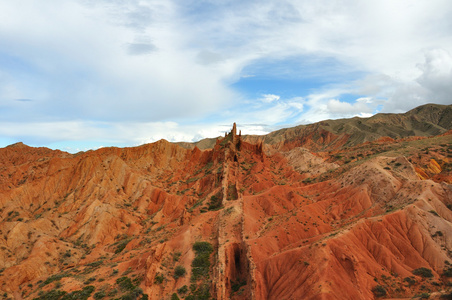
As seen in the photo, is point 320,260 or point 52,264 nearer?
point 320,260

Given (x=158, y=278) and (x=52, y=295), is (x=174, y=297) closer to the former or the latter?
(x=158, y=278)

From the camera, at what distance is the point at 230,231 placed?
1638 inches

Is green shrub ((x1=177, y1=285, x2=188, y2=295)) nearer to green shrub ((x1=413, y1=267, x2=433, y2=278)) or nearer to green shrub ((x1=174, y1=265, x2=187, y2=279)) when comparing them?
green shrub ((x1=174, y1=265, x2=187, y2=279))

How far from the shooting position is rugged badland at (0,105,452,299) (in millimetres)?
29984

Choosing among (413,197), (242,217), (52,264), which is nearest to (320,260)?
(242,217)

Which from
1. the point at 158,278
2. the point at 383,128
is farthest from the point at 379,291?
the point at 383,128

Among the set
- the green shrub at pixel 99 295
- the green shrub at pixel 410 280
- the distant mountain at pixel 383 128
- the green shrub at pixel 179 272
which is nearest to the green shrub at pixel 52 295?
the green shrub at pixel 99 295

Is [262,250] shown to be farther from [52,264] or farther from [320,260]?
[52,264]

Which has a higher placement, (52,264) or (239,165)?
(239,165)

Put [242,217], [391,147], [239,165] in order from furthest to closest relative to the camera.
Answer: [391,147] < [239,165] < [242,217]

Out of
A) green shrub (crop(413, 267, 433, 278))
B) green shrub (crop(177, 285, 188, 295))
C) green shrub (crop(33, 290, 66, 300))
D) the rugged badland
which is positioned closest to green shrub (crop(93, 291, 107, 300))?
the rugged badland

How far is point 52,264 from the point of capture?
4591 centimetres

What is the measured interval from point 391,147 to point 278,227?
197 ft

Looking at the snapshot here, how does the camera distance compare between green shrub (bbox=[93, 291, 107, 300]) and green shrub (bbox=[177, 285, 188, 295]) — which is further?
green shrub (bbox=[177, 285, 188, 295])
